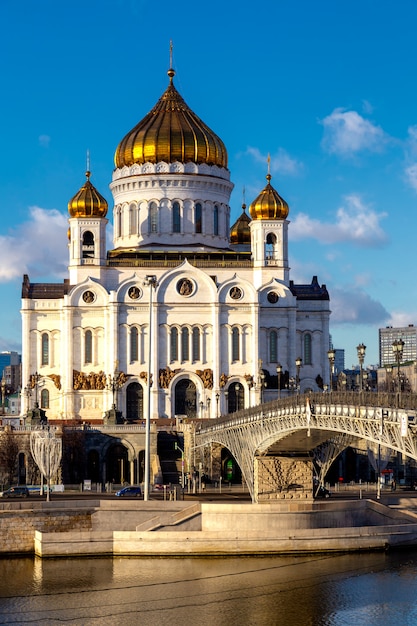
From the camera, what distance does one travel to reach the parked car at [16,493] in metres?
78.7

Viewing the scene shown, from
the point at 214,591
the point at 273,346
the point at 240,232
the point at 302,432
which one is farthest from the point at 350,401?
the point at 240,232

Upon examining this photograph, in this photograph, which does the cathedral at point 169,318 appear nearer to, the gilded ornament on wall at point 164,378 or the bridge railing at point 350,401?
the gilded ornament on wall at point 164,378

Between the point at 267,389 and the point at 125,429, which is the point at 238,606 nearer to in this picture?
the point at 125,429

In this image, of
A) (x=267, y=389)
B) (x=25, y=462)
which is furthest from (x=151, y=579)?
(x=267, y=389)

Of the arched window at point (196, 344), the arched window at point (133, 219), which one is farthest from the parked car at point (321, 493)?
the arched window at point (133, 219)

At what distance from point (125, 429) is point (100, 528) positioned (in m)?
34.2

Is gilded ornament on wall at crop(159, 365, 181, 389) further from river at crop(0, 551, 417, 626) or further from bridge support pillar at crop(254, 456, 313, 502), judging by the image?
river at crop(0, 551, 417, 626)

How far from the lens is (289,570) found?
5875cm

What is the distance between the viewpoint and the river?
50.8 meters

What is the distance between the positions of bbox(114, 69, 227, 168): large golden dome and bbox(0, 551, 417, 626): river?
58223 mm

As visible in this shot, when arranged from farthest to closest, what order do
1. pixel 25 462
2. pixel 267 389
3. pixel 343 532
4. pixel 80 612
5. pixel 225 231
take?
pixel 225 231
pixel 267 389
pixel 25 462
pixel 343 532
pixel 80 612

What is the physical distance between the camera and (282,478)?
76.4m

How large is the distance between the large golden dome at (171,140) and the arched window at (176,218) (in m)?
3.64

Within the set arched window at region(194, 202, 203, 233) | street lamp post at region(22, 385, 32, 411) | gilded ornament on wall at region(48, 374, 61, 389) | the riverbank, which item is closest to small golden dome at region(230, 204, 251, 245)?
arched window at region(194, 202, 203, 233)
